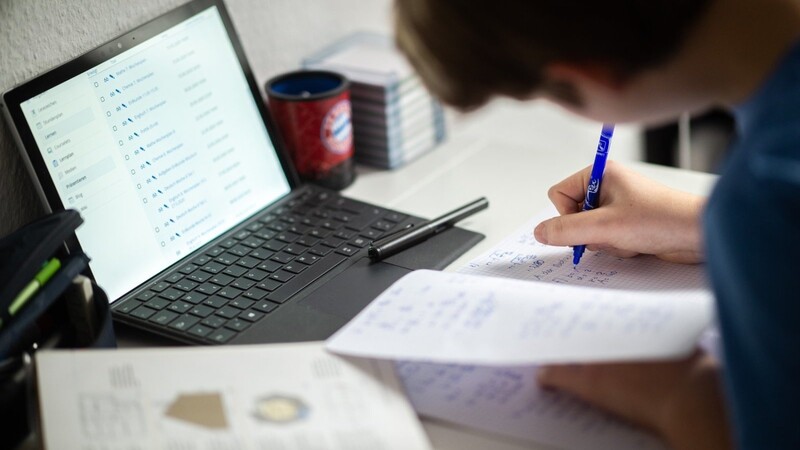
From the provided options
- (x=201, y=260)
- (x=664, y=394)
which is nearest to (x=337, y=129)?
(x=201, y=260)

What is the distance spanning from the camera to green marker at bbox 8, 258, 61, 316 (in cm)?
79

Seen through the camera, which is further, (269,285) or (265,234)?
(265,234)

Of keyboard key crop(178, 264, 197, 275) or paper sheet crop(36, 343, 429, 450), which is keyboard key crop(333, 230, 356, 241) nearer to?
keyboard key crop(178, 264, 197, 275)

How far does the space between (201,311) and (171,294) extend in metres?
0.05

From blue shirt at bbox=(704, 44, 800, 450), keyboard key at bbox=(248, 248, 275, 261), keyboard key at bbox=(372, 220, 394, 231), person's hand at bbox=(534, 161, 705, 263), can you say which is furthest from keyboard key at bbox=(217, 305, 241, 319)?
blue shirt at bbox=(704, 44, 800, 450)

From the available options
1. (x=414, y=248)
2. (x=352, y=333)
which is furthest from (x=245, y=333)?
(x=414, y=248)

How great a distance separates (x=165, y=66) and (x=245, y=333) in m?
0.33

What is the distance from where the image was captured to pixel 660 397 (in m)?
0.74

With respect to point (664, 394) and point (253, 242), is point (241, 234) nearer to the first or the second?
point (253, 242)

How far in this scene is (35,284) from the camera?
31.6 inches

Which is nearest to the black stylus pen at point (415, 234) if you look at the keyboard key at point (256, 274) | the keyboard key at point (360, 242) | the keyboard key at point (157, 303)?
the keyboard key at point (360, 242)

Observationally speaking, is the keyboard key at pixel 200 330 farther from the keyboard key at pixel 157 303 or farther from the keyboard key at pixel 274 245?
the keyboard key at pixel 274 245

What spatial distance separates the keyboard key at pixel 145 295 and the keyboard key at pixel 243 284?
0.08m

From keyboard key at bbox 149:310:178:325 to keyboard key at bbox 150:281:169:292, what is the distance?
0.04 m
